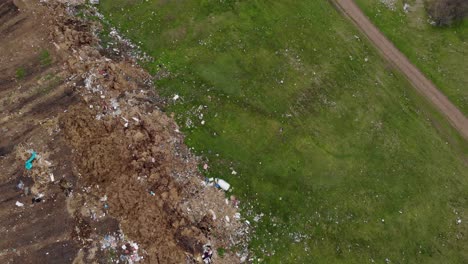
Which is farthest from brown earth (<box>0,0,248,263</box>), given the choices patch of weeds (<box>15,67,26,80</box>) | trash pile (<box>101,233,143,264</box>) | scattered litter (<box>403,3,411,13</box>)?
scattered litter (<box>403,3,411,13</box>)

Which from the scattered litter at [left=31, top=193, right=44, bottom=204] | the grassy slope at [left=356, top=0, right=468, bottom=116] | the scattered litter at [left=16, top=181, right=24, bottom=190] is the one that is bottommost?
the scattered litter at [left=31, top=193, right=44, bottom=204]

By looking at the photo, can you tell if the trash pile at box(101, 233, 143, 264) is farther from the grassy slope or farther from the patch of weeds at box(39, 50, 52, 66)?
the grassy slope

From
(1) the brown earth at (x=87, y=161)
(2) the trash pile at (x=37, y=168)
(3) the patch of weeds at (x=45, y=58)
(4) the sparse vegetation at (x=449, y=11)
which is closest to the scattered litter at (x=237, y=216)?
(1) the brown earth at (x=87, y=161)

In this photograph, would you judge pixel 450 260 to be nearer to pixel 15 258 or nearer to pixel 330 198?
pixel 330 198

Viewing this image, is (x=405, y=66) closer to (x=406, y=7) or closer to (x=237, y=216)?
(x=406, y=7)

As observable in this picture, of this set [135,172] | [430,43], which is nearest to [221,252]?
[135,172]

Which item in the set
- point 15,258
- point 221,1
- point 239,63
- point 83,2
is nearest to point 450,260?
point 239,63

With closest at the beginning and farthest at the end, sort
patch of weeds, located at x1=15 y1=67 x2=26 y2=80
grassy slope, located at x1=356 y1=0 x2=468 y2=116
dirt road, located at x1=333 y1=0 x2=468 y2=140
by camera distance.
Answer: patch of weeds, located at x1=15 y1=67 x2=26 y2=80, dirt road, located at x1=333 y1=0 x2=468 y2=140, grassy slope, located at x1=356 y1=0 x2=468 y2=116
